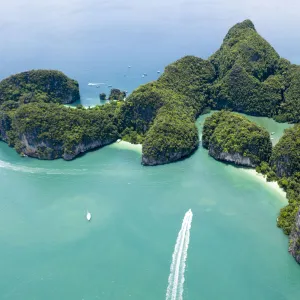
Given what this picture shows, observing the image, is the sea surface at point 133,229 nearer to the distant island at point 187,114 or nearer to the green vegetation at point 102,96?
the distant island at point 187,114

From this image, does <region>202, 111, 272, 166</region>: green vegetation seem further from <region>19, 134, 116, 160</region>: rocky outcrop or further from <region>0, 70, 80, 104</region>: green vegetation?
<region>0, 70, 80, 104</region>: green vegetation

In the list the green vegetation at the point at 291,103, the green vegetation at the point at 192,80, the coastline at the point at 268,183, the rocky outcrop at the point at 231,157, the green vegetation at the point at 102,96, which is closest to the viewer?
the coastline at the point at 268,183

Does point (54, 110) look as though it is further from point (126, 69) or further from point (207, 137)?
point (126, 69)

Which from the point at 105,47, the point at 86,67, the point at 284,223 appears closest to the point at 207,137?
the point at 284,223

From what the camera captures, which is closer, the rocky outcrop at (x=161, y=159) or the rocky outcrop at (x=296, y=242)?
the rocky outcrop at (x=296, y=242)

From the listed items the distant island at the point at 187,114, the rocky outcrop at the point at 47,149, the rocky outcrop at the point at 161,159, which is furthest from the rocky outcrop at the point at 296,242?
the rocky outcrop at the point at 47,149

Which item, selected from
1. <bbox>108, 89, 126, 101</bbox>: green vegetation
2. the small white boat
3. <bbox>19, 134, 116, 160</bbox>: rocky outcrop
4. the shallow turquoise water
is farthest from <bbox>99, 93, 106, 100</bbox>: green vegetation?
the small white boat

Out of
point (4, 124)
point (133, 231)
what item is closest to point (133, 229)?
point (133, 231)
